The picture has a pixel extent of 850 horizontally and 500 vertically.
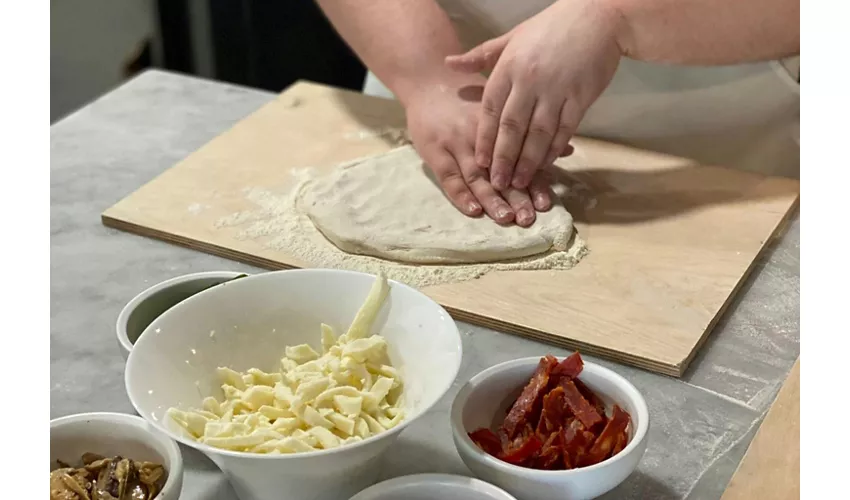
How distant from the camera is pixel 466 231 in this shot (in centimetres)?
114

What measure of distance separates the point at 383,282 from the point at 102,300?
41 centimetres

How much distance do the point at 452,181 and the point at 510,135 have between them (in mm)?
100

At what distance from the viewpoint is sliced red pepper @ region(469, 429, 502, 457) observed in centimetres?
72

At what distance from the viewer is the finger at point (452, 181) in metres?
1.19

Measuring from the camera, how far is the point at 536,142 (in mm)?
1189

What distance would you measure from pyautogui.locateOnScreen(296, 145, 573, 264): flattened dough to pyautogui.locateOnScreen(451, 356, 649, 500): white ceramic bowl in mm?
338

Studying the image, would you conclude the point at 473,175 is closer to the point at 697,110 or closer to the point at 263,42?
the point at 697,110

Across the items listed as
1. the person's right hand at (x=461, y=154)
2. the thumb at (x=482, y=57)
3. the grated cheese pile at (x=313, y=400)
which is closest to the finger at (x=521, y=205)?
the person's right hand at (x=461, y=154)

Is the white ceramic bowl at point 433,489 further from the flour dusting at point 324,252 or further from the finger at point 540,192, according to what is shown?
the finger at point 540,192

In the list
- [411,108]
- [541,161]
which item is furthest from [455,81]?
[541,161]

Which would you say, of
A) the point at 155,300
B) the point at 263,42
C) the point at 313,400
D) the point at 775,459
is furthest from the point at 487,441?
the point at 263,42

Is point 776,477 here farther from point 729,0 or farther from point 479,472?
point 729,0

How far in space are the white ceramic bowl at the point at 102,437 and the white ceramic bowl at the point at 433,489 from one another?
0.16 meters

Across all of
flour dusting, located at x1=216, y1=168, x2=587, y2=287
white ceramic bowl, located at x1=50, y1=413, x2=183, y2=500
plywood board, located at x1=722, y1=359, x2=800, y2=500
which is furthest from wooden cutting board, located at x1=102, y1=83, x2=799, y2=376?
white ceramic bowl, located at x1=50, y1=413, x2=183, y2=500
